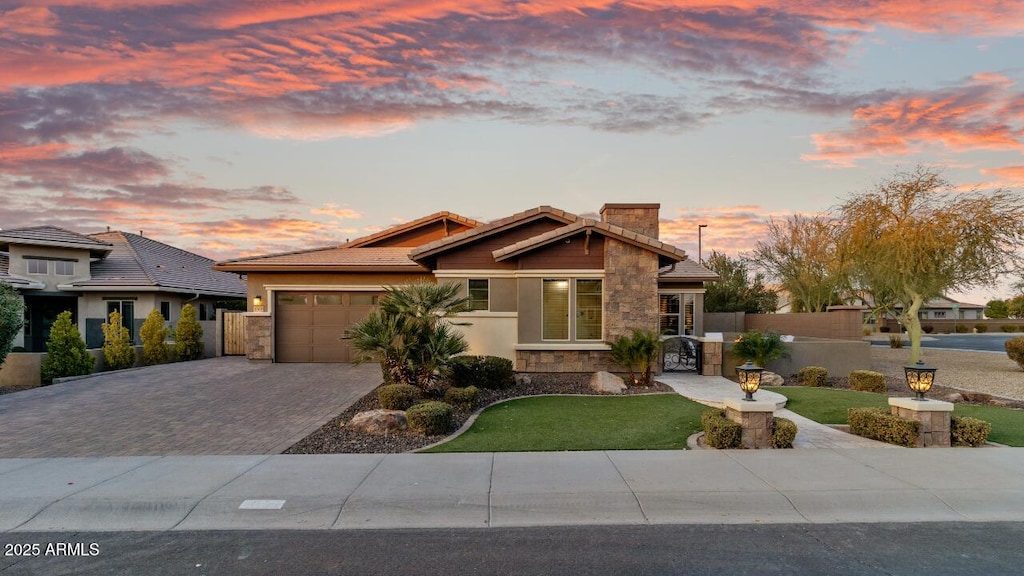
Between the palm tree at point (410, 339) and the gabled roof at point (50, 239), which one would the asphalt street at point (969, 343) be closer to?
the palm tree at point (410, 339)

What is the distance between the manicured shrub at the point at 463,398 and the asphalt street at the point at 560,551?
532cm

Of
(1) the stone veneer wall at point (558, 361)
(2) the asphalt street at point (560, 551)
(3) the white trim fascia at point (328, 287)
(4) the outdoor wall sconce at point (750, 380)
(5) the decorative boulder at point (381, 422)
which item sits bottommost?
(2) the asphalt street at point (560, 551)

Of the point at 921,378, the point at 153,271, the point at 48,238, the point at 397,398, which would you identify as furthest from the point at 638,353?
the point at 48,238

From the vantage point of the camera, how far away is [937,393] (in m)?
13.8

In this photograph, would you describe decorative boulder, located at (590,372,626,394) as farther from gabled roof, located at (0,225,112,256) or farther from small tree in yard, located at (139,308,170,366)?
gabled roof, located at (0,225,112,256)

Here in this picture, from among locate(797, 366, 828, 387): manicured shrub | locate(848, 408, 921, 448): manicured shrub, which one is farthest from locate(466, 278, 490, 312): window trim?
locate(848, 408, 921, 448): manicured shrub

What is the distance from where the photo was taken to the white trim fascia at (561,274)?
14695 mm

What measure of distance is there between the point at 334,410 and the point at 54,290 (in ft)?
59.6

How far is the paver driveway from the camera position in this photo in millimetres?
8422

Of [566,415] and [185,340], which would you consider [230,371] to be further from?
[566,415]

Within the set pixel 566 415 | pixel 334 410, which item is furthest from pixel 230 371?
pixel 566 415

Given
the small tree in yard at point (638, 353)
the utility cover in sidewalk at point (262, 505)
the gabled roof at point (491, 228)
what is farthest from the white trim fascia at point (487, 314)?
the utility cover in sidewalk at point (262, 505)

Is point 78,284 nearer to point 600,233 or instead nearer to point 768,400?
point 600,233

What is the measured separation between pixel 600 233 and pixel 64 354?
50.0 ft
